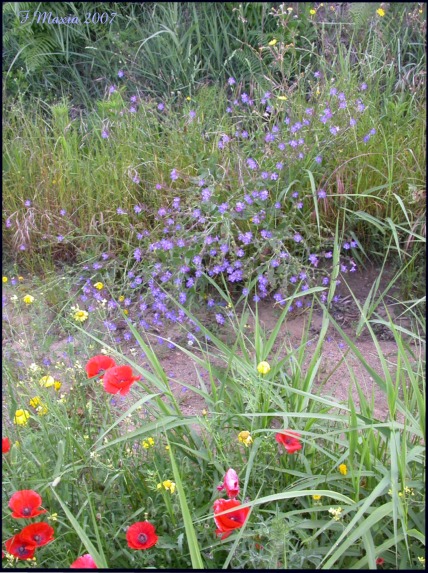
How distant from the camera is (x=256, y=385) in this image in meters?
1.57

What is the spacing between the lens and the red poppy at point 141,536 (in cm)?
127

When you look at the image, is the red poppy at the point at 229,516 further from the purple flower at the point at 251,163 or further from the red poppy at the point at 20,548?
the purple flower at the point at 251,163

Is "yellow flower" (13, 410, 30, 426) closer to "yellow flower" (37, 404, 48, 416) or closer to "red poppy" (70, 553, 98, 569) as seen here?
"yellow flower" (37, 404, 48, 416)

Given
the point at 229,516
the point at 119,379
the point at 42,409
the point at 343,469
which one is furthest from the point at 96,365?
the point at 343,469

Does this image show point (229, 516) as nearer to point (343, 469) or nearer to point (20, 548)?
point (343, 469)

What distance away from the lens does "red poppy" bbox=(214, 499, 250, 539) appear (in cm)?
124

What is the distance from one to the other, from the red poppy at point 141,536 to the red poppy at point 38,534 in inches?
6.5

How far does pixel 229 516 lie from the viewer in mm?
1298

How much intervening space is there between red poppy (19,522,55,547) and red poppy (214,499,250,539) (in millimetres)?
346

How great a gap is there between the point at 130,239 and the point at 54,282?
1.20ft

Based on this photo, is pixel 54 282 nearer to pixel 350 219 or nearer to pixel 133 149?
pixel 133 149

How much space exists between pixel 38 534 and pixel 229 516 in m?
0.39

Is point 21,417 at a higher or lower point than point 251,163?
lower

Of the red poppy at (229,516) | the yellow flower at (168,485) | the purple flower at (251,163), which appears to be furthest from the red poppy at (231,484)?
the purple flower at (251,163)
